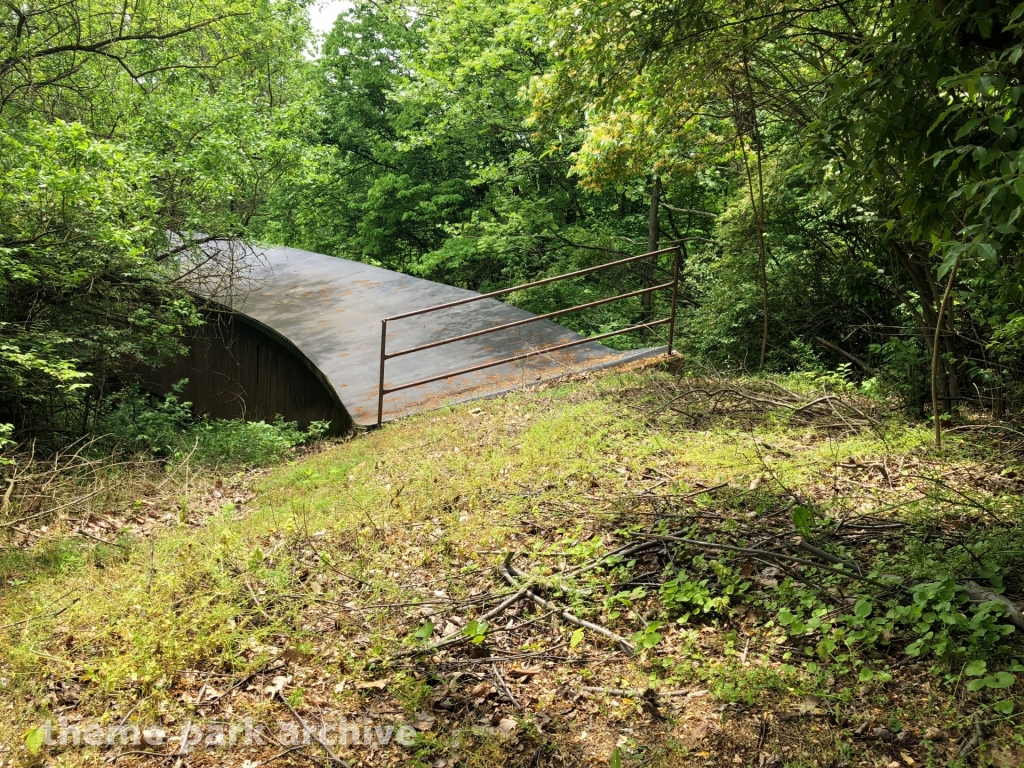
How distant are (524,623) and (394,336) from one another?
7631 millimetres

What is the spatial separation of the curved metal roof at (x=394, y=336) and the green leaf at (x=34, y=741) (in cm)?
610

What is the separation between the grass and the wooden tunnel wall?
477 cm

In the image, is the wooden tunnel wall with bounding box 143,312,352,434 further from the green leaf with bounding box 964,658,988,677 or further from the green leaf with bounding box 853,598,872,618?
the green leaf with bounding box 964,658,988,677

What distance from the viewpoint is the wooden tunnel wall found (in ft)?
36.8

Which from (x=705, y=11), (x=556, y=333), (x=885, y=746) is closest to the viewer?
(x=885, y=746)

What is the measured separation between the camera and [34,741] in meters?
3.17

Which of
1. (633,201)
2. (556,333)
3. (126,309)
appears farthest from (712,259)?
(126,309)

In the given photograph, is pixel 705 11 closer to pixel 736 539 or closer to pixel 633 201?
pixel 736 539

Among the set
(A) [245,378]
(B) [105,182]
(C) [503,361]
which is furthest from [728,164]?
(B) [105,182]

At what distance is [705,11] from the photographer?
5.77 m

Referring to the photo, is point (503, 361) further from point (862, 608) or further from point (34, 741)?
point (34, 741)

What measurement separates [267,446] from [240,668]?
624 centimetres

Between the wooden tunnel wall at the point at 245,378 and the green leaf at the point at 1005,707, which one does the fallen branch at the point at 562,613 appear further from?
the wooden tunnel wall at the point at 245,378

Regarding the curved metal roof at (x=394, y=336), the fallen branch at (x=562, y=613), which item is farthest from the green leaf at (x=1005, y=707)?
the curved metal roof at (x=394, y=336)
